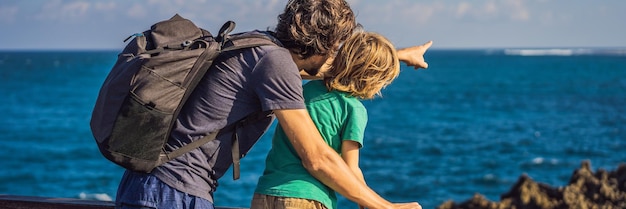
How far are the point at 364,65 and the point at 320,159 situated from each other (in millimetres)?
342

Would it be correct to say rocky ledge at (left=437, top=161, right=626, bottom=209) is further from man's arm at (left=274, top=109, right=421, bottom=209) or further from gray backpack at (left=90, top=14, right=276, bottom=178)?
gray backpack at (left=90, top=14, right=276, bottom=178)

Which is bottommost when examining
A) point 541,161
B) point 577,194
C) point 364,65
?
point 541,161

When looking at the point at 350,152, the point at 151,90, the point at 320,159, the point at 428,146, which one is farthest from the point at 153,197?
the point at 428,146

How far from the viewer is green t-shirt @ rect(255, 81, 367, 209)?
9.05 feet

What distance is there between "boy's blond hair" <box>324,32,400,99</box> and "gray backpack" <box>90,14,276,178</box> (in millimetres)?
278

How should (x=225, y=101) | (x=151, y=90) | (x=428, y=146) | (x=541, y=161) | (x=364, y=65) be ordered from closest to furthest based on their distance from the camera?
(x=151, y=90) < (x=225, y=101) < (x=364, y=65) < (x=541, y=161) < (x=428, y=146)

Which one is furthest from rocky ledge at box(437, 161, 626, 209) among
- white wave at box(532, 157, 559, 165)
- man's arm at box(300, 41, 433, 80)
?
white wave at box(532, 157, 559, 165)

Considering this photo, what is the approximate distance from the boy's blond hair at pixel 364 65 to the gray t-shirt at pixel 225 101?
230mm

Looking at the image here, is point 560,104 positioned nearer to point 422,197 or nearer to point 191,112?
point 422,197

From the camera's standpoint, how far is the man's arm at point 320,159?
260 cm

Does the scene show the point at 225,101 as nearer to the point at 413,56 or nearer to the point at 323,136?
the point at 323,136

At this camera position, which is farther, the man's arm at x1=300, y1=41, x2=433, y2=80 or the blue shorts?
the man's arm at x1=300, y1=41, x2=433, y2=80

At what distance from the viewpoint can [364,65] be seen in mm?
2734

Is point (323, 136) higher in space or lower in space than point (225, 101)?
lower
